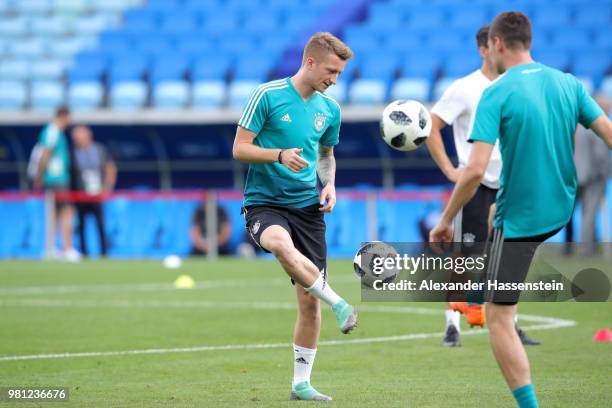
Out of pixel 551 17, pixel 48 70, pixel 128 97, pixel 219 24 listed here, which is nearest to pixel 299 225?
pixel 128 97

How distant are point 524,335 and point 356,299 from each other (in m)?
3.99

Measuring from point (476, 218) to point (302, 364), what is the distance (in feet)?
8.51

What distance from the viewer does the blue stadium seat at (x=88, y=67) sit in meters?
26.5

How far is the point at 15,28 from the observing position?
2998 cm

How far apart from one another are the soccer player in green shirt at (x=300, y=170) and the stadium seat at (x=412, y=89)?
15.3 meters

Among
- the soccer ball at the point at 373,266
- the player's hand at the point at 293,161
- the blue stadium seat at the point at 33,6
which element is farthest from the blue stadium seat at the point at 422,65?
the player's hand at the point at 293,161

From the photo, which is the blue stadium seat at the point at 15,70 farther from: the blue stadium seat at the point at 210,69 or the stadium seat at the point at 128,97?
the blue stadium seat at the point at 210,69

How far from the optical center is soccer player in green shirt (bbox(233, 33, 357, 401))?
725 centimetres

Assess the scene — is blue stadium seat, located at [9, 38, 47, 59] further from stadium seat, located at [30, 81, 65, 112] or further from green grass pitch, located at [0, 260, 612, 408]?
green grass pitch, located at [0, 260, 612, 408]

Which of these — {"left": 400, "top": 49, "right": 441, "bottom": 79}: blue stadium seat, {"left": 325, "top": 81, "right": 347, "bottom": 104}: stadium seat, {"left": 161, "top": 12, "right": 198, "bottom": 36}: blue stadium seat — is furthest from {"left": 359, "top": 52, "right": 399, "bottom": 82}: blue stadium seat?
{"left": 161, "top": 12, "right": 198, "bottom": 36}: blue stadium seat

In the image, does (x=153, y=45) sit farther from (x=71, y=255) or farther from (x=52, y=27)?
(x=71, y=255)

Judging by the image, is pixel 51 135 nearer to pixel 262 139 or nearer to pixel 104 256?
pixel 104 256

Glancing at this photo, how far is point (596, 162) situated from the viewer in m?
19.1

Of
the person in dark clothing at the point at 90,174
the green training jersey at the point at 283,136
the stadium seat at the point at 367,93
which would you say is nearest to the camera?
the green training jersey at the point at 283,136
